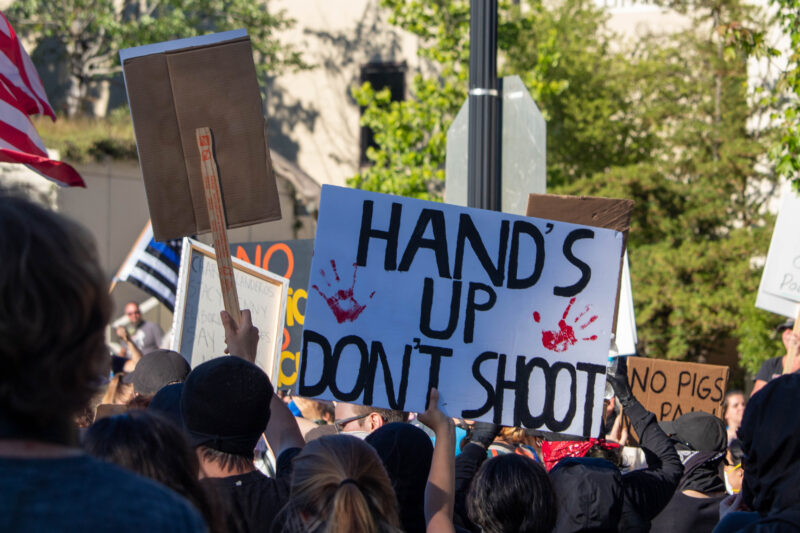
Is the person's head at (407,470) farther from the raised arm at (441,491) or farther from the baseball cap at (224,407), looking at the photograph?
the baseball cap at (224,407)

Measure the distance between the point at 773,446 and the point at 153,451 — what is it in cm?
144

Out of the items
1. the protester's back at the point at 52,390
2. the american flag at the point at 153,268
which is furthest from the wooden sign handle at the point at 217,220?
the american flag at the point at 153,268

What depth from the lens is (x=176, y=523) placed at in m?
A: 1.26

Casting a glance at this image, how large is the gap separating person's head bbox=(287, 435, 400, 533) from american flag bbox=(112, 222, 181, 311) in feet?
20.6

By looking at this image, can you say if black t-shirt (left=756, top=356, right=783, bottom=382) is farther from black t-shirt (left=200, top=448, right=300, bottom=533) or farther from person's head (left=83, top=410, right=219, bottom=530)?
person's head (left=83, top=410, right=219, bottom=530)

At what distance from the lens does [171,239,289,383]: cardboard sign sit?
5.04 m

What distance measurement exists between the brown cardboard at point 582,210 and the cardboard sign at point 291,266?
209 cm

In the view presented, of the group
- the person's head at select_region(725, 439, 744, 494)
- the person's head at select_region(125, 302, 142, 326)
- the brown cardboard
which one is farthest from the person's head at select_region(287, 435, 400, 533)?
the person's head at select_region(125, 302, 142, 326)

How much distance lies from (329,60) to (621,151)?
776 centimetres

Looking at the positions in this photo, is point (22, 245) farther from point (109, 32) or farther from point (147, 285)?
point (109, 32)

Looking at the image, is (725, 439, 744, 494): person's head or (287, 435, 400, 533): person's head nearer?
(287, 435, 400, 533): person's head

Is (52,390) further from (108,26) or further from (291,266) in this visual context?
(108,26)

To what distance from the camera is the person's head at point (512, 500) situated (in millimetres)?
2879

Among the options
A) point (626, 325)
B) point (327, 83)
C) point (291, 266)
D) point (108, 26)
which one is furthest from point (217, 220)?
point (327, 83)
